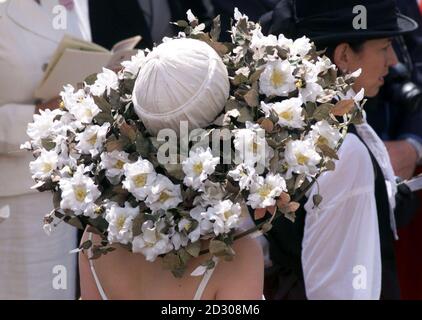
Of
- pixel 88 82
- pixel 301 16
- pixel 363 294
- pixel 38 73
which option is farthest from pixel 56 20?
pixel 363 294

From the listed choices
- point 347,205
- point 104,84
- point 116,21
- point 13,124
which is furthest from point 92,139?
point 116,21

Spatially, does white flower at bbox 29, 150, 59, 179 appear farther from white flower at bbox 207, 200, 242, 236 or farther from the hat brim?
the hat brim

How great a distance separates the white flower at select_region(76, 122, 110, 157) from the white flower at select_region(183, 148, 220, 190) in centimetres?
22

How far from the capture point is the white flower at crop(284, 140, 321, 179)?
2.12m

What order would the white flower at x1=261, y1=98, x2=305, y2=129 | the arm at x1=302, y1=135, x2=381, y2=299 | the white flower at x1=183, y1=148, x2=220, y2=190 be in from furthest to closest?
the arm at x1=302, y1=135, x2=381, y2=299 < the white flower at x1=261, y1=98, x2=305, y2=129 < the white flower at x1=183, y1=148, x2=220, y2=190

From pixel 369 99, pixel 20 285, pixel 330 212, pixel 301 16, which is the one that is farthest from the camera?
pixel 369 99

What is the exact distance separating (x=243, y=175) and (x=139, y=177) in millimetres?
221

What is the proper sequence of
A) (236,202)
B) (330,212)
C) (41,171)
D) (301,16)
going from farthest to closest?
(301,16) → (330,212) → (41,171) → (236,202)

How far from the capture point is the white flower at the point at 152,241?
2084 mm

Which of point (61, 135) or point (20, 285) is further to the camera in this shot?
point (20, 285)

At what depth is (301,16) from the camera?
3.19m

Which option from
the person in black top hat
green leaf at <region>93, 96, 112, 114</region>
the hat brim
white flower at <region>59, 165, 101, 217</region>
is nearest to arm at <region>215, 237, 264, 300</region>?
white flower at <region>59, 165, 101, 217</region>

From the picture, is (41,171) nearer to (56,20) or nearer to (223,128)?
(223,128)

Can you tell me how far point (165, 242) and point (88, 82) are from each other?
50cm
